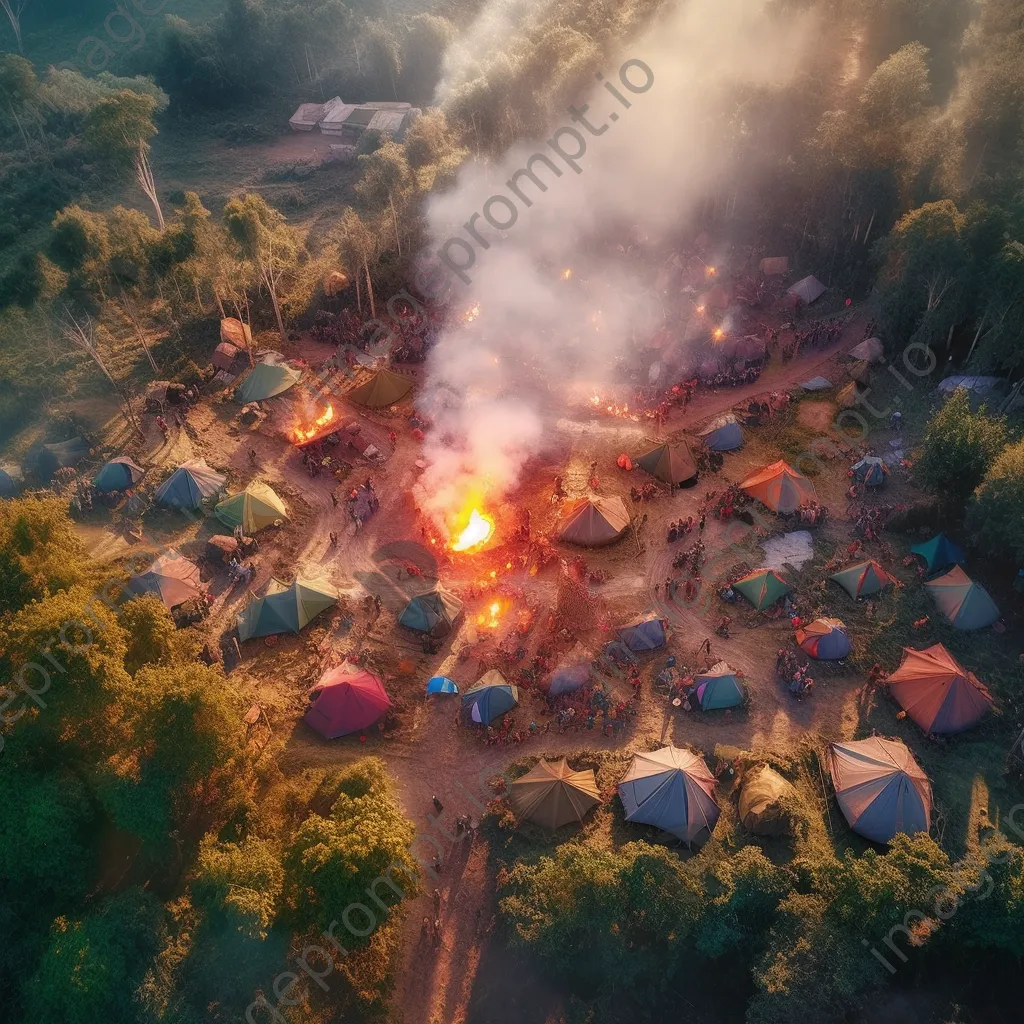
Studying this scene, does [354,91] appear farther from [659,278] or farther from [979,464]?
[979,464]

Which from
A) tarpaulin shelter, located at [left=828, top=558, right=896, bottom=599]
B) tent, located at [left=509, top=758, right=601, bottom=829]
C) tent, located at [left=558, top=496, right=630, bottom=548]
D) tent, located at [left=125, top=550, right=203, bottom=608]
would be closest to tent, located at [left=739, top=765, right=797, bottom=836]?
tent, located at [left=509, top=758, right=601, bottom=829]

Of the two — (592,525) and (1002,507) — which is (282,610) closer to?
(592,525)

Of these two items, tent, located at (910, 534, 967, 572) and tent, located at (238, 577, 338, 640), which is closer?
tent, located at (238, 577, 338, 640)

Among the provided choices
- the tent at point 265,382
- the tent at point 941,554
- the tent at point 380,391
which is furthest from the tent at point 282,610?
the tent at point 941,554

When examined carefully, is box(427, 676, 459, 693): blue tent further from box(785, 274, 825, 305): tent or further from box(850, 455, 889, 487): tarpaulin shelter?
box(785, 274, 825, 305): tent

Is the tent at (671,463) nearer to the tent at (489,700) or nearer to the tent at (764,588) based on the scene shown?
the tent at (764,588)

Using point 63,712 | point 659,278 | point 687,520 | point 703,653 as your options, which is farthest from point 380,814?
point 659,278
